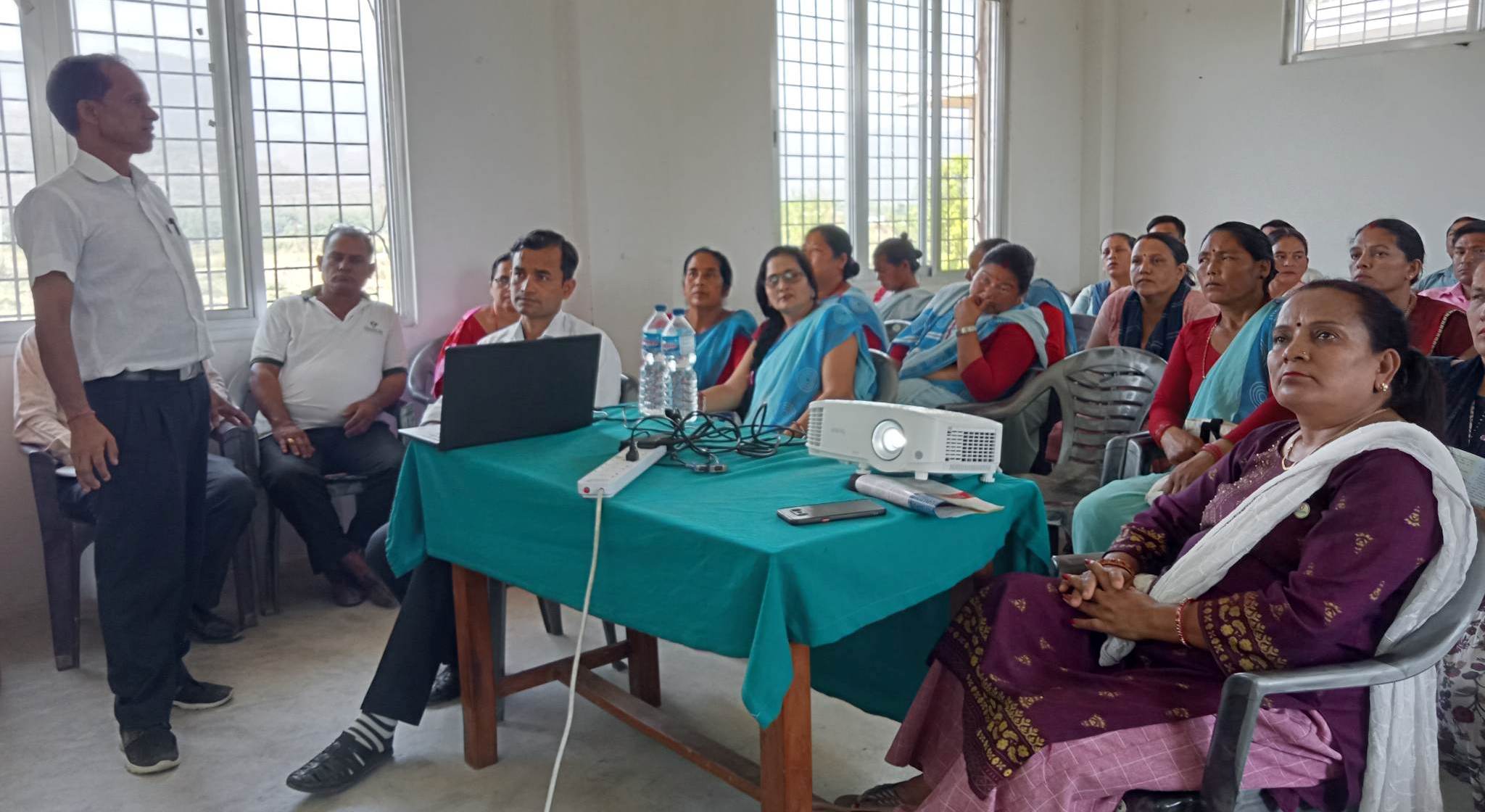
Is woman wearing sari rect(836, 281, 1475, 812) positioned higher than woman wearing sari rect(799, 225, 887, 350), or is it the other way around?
woman wearing sari rect(799, 225, 887, 350)

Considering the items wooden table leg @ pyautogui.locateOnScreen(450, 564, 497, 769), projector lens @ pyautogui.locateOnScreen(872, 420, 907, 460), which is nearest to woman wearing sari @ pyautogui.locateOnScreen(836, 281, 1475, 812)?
projector lens @ pyautogui.locateOnScreen(872, 420, 907, 460)

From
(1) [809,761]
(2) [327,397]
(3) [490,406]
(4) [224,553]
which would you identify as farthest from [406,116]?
(1) [809,761]

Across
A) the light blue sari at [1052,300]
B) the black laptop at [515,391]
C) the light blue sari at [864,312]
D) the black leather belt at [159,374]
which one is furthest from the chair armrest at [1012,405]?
the black leather belt at [159,374]

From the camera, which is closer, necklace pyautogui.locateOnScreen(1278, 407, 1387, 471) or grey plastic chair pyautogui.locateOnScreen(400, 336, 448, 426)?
necklace pyautogui.locateOnScreen(1278, 407, 1387, 471)

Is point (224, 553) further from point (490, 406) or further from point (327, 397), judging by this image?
point (490, 406)

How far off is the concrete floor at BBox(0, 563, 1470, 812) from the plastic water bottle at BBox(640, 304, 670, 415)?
0.77m

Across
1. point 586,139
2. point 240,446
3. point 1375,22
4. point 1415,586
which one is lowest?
point 240,446

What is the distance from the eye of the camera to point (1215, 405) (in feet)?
8.68

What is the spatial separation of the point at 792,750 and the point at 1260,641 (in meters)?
0.66

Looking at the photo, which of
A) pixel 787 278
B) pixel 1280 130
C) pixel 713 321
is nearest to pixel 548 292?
pixel 787 278

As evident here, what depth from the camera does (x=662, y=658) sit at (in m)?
2.85

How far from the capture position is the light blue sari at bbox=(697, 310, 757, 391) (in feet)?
12.2

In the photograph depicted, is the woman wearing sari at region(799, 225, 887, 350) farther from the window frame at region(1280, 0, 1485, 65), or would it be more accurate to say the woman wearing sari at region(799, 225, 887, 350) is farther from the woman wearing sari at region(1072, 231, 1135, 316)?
the window frame at region(1280, 0, 1485, 65)

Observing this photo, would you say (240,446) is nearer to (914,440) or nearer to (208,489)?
(208,489)
